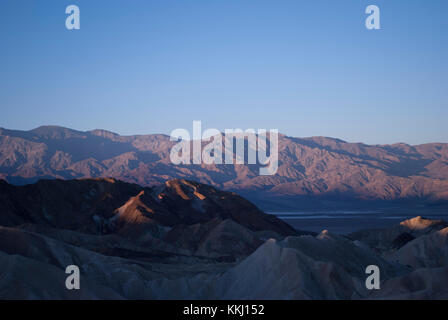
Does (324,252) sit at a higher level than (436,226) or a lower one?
higher

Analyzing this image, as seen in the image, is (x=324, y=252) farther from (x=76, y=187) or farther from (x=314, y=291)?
(x=76, y=187)

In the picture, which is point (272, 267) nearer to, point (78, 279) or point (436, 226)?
point (78, 279)

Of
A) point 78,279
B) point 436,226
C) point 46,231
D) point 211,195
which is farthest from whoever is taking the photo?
point 211,195
